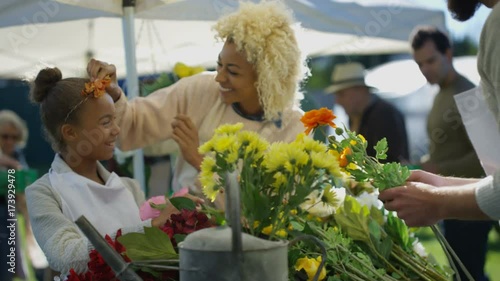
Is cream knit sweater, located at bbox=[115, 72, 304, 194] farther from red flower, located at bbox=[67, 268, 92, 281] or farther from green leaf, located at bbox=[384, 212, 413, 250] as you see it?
red flower, located at bbox=[67, 268, 92, 281]

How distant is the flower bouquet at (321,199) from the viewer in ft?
4.23

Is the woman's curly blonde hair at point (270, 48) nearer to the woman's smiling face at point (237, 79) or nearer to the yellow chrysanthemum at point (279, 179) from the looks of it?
the woman's smiling face at point (237, 79)

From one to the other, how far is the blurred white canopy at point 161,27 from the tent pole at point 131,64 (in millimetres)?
43

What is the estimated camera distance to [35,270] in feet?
16.4

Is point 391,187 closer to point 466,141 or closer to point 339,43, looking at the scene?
point 466,141

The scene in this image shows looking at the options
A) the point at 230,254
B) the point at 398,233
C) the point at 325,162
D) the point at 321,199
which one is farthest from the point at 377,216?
the point at 230,254

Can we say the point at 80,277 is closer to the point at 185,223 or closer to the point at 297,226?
the point at 185,223

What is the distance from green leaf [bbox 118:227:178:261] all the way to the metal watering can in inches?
9.0

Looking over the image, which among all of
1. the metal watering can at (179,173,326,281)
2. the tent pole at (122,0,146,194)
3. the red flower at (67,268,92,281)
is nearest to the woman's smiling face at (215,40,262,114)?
the tent pole at (122,0,146,194)

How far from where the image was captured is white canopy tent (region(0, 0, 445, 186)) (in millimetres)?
3691

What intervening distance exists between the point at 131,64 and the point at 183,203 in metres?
2.14

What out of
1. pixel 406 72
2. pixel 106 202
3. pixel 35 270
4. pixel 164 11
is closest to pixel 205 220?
pixel 106 202

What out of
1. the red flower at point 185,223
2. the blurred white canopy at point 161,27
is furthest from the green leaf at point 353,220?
the blurred white canopy at point 161,27

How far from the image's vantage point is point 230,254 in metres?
1.10
